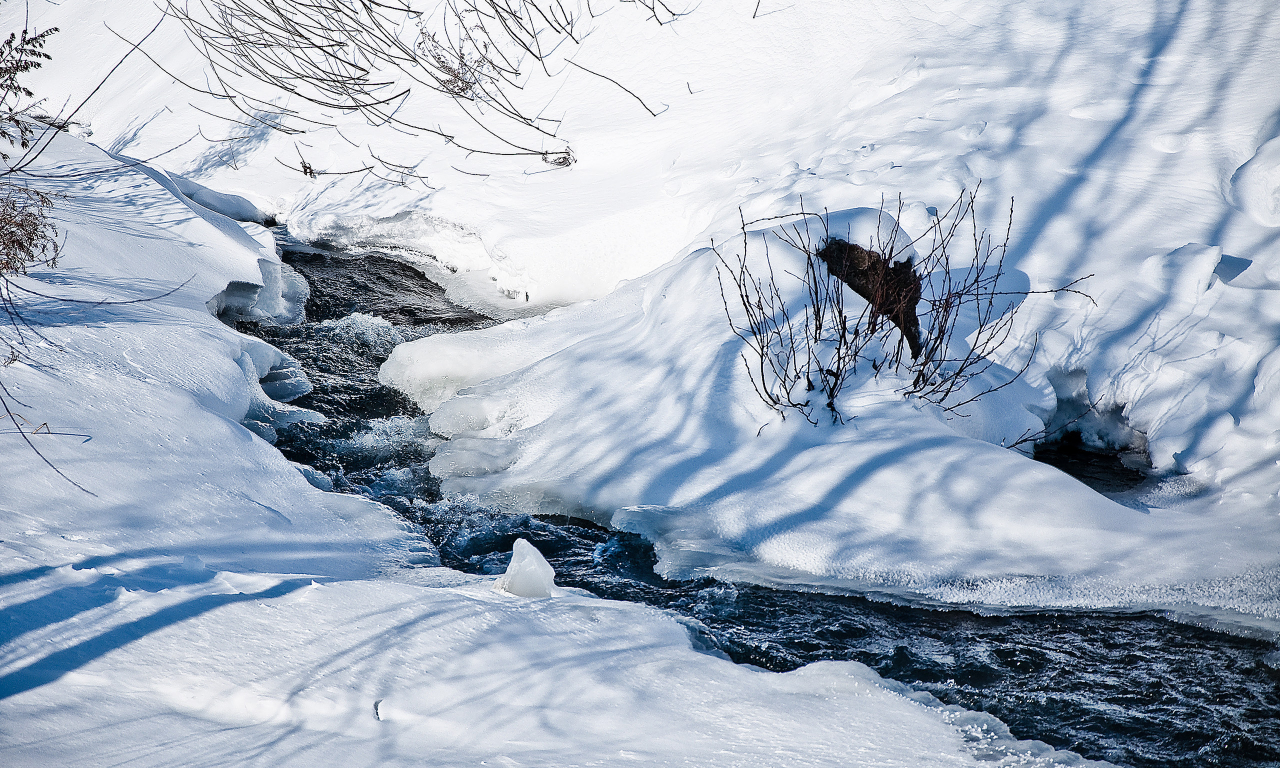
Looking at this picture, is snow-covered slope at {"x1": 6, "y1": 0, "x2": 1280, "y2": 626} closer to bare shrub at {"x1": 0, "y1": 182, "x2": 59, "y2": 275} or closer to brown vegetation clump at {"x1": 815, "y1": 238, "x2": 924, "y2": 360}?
brown vegetation clump at {"x1": 815, "y1": 238, "x2": 924, "y2": 360}

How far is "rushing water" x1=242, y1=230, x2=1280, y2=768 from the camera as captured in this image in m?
2.66

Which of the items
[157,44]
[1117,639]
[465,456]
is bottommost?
[1117,639]

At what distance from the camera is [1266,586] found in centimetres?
310

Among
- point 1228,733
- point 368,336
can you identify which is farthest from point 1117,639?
point 368,336

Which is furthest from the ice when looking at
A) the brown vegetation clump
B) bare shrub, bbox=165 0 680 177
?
the brown vegetation clump

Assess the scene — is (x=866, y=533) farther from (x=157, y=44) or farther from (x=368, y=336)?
(x=157, y=44)

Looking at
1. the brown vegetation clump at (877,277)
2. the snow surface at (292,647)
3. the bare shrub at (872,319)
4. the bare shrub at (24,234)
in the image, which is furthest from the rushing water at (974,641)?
the bare shrub at (24,234)

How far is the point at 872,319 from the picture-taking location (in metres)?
3.72

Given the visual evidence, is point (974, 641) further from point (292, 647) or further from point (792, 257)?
point (292, 647)

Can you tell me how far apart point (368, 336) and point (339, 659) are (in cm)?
379

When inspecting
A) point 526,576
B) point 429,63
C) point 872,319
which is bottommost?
point 526,576

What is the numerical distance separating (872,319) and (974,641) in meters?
1.49

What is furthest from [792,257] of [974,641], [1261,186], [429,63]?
[429,63]

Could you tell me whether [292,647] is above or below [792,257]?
below
